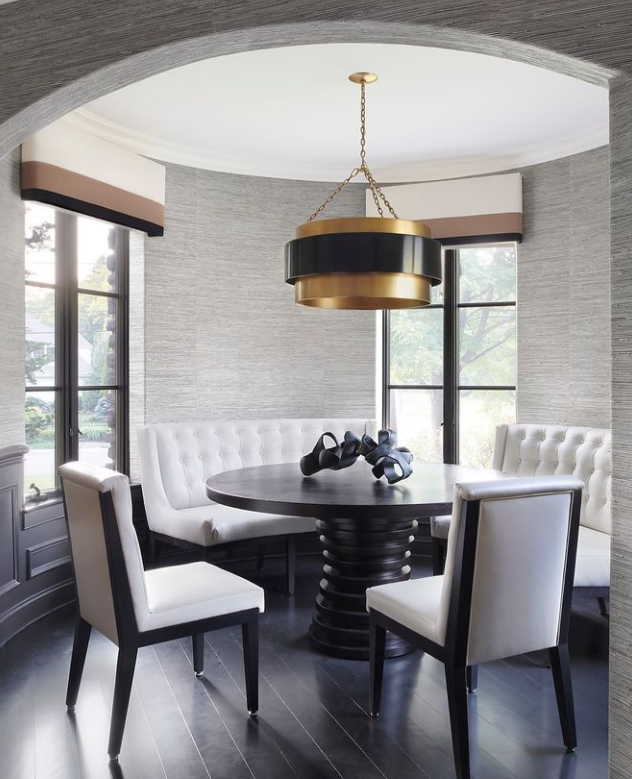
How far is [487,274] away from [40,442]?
320cm

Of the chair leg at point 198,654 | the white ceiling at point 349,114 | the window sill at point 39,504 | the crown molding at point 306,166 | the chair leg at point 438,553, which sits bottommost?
the chair leg at point 198,654

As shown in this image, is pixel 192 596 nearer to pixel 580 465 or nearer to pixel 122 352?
pixel 580 465

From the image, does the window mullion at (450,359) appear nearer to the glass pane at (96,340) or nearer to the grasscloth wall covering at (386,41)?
the glass pane at (96,340)

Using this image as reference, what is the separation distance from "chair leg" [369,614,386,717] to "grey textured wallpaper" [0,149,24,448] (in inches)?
80.8

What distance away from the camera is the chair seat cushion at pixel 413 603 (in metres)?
2.40

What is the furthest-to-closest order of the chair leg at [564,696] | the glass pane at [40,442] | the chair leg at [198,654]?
the glass pane at [40,442]
the chair leg at [198,654]
the chair leg at [564,696]

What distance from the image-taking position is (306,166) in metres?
5.12

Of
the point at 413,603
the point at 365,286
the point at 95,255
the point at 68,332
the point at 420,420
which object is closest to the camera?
the point at 413,603

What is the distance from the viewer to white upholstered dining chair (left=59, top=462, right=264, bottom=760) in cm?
236

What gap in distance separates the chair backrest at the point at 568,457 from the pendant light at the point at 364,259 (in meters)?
Answer: 1.32

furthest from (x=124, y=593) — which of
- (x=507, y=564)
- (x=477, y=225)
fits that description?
(x=477, y=225)

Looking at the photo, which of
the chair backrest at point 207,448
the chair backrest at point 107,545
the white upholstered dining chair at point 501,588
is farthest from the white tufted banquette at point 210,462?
the white upholstered dining chair at point 501,588

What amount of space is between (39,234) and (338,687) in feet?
9.55

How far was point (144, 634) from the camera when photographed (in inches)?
95.1
